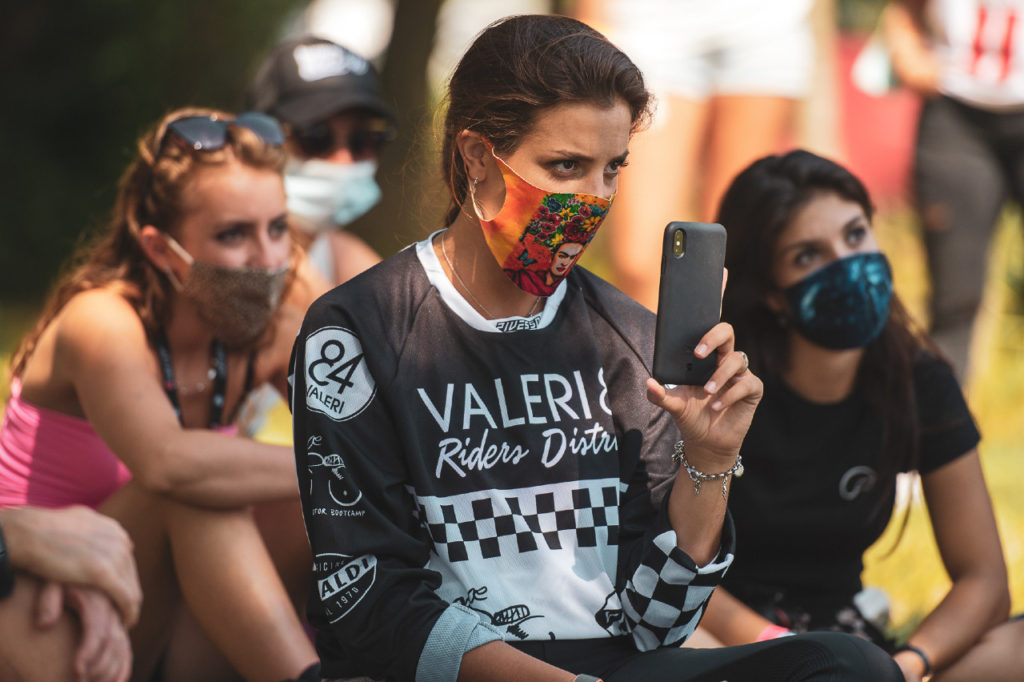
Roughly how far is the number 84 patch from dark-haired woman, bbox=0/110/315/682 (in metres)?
0.70

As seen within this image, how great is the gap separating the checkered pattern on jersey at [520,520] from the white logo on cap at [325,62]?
91.7 inches

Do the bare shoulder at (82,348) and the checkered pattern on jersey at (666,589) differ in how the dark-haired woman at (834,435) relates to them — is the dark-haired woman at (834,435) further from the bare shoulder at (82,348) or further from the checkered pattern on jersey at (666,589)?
the bare shoulder at (82,348)

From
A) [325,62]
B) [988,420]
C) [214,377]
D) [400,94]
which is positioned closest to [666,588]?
[214,377]

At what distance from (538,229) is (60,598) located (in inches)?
41.7

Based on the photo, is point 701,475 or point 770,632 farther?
point 770,632

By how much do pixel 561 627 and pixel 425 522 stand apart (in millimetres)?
318

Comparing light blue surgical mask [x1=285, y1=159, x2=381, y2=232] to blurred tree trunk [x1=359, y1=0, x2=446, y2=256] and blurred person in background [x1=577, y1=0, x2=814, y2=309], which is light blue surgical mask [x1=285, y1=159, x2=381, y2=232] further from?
blurred tree trunk [x1=359, y1=0, x2=446, y2=256]

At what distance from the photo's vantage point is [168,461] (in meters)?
2.79

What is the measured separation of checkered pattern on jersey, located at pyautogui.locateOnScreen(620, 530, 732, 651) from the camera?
2.23 metres

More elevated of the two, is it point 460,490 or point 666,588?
point 460,490

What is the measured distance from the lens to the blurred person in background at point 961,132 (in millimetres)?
4977

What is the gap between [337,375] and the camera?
7.32ft

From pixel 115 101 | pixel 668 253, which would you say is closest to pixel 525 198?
pixel 668 253

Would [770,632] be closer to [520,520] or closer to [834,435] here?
[834,435]
